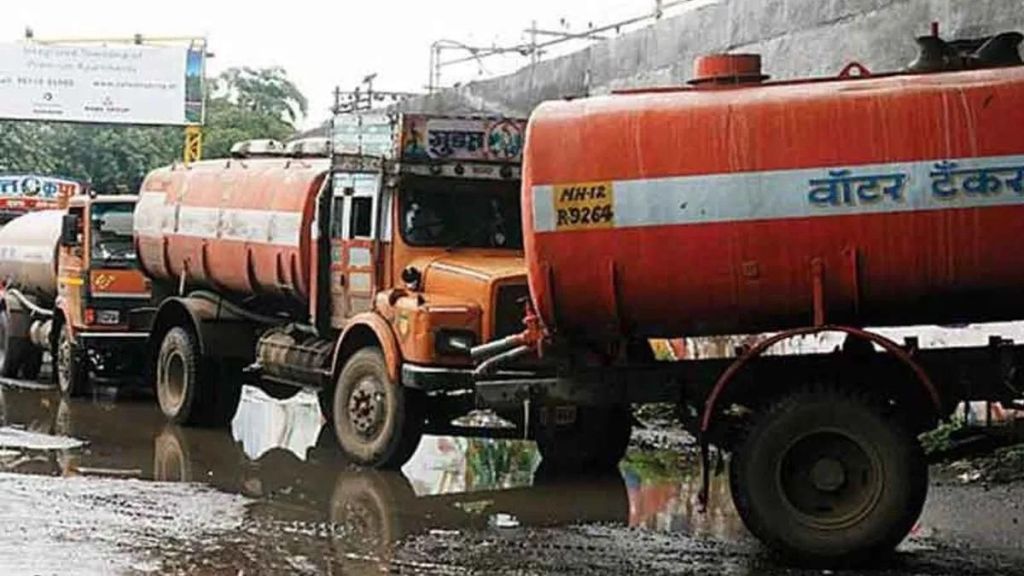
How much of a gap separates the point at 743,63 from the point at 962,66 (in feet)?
4.19

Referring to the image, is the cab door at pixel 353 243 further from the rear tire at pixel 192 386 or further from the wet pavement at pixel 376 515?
the rear tire at pixel 192 386

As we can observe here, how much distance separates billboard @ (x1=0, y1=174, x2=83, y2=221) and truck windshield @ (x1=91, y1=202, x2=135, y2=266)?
851cm

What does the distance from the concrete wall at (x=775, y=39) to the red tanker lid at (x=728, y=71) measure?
3721mm

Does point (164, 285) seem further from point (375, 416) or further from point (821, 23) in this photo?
point (821, 23)

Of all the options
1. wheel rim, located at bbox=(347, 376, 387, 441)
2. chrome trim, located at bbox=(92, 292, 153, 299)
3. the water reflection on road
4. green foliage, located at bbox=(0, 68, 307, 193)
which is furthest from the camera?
green foliage, located at bbox=(0, 68, 307, 193)

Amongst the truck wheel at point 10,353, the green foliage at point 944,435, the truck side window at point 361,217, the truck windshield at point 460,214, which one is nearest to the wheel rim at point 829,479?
the green foliage at point 944,435

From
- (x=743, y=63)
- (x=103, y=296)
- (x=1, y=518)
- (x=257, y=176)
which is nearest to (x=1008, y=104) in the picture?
(x=743, y=63)

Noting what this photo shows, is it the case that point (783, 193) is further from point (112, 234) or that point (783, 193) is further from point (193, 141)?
point (193, 141)

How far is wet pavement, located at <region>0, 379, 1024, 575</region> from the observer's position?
31.1ft

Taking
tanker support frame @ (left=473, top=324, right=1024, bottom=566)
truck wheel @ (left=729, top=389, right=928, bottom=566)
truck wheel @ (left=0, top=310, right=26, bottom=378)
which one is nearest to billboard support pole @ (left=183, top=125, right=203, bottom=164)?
truck wheel @ (left=0, top=310, right=26, bottom=378)

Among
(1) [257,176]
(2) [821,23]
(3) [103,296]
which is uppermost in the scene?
(2) [821,23]

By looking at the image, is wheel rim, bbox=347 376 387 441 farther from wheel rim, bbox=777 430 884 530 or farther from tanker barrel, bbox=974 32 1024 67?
tanker barrel, bbox=974 32 1024 67

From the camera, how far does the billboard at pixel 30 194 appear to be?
28.3 metres

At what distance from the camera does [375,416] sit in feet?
42.8
